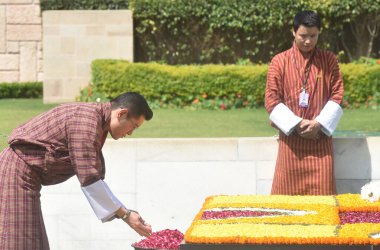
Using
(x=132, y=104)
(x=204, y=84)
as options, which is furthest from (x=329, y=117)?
(x=204, y=84)

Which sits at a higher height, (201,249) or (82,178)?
(82,178)

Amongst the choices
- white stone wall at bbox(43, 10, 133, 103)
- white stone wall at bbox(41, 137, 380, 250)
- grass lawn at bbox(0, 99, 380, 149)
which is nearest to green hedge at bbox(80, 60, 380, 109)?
grass lawn at bbox(0, 99, 380, 149)

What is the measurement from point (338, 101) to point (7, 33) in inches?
493

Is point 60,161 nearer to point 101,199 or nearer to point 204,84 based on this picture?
point 101,199

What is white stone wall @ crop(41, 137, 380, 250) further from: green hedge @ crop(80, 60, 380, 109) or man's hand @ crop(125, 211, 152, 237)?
green hedge @ crop(80, 60, 380, 109)

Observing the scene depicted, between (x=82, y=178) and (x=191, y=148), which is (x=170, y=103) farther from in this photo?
(x=82, y=178)

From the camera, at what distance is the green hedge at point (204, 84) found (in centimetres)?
1463

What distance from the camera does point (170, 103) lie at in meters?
15.0

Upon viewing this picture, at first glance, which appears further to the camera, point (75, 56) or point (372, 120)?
point (75, 56)

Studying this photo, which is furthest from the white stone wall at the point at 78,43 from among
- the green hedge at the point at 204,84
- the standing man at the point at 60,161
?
the standing man at the point at 60,161

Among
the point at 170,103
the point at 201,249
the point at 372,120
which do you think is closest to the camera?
the point at 201,249

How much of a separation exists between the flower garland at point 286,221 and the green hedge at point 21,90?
39.7 ft

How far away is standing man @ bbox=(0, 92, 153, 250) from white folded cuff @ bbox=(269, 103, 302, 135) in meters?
1.79

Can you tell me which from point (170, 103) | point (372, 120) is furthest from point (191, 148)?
point (170, 103)
